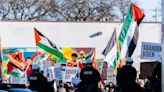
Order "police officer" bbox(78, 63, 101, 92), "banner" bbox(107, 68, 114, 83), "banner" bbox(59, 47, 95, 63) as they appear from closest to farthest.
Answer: "police officer" bbox(78, 63, 101, 92) < "banner" bbox(107, 68, 114, 83) < "banner" bbox(59, 47, 95, 63)

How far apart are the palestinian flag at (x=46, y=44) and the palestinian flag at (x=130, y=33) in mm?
5930

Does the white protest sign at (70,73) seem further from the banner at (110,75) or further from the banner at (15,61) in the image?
the banner at (15,61)

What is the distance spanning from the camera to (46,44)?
23000mm

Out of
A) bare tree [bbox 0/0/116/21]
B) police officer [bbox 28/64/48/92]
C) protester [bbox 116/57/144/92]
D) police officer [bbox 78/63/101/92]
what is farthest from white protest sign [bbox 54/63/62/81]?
bare tree [bbox 0/0/116/21]

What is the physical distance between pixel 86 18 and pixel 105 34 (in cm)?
3090

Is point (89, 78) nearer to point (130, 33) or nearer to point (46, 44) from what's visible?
point (130, 33)

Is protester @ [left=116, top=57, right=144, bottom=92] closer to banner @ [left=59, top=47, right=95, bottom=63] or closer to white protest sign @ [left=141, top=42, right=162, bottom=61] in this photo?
white protest sign @ [left=141, top=42, right=162, bottom=61]

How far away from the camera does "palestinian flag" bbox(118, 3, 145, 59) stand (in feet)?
56.0

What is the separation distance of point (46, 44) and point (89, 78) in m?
6.67

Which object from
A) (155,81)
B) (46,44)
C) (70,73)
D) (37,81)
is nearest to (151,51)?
(155,81)

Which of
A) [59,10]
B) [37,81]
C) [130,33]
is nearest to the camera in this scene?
[130,33]

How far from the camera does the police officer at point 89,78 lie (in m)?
16.5

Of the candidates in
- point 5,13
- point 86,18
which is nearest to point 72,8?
point 86,18

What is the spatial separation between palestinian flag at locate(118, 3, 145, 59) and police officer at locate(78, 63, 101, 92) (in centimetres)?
113
